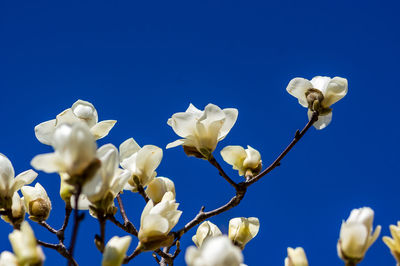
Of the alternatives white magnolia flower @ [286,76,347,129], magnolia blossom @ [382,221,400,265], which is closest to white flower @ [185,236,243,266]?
magnolia blossom @ [382,221,400,265]

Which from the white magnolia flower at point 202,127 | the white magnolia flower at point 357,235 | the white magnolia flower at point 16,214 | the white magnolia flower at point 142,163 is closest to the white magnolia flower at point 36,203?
the white magnolia flower at point 16,214

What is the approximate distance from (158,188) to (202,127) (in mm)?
260

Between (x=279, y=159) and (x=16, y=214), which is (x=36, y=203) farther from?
(x=279, y=159)

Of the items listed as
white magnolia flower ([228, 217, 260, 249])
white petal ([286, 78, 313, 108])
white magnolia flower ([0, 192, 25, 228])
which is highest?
white petal ([286, 78, 313, 108])

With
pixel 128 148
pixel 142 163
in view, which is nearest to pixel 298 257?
pixel 142 163

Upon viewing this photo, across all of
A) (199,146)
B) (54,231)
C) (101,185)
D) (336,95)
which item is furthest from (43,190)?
(336,95)

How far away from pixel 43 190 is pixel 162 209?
57 cm

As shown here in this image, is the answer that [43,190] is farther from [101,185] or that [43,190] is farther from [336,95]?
[336,95]

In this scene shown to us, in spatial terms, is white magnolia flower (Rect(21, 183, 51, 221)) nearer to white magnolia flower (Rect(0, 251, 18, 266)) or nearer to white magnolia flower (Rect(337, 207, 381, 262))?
white magnolia flower (Rect(0, 251, 18, 266))

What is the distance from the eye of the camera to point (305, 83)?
1795mm

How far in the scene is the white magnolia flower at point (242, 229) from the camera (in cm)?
167

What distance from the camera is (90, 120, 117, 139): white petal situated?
1.59 m

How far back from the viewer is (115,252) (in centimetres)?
108

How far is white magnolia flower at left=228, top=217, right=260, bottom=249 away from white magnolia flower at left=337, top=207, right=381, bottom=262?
54 centimetres
